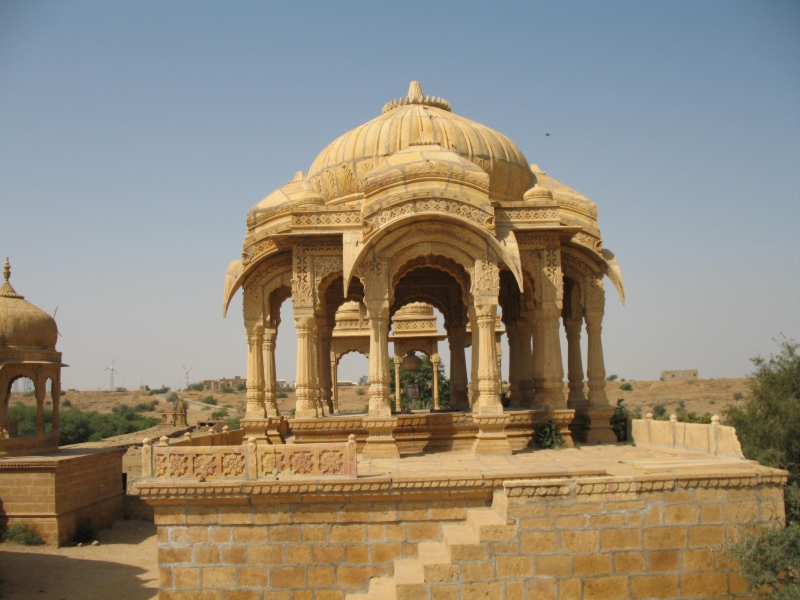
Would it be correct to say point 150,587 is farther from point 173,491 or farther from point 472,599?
point 472,599

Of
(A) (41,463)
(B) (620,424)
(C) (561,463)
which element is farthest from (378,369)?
(A) (41,463)

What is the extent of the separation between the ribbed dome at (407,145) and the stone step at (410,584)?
8.52 metres

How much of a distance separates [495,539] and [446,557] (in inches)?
24.0

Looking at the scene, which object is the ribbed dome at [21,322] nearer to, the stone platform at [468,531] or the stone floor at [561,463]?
the stone floor at [561,463]

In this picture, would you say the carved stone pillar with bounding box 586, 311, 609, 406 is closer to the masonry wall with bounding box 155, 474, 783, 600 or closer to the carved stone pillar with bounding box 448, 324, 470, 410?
the carved stone pillar with bounding box 448, 324, 470, 410

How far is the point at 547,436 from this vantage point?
13.0 meters

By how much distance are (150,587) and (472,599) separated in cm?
864

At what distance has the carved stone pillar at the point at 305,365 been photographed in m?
13.1

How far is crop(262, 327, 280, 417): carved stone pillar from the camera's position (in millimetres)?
15875

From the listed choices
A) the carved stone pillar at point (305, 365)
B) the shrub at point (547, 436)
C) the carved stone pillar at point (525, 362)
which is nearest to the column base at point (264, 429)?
the carved stone pillar at point (305, 365)

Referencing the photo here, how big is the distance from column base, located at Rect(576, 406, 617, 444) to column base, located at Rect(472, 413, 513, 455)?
3152 mm

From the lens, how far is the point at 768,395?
15.7 metres

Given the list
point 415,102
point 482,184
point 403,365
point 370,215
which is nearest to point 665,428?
point 482,184

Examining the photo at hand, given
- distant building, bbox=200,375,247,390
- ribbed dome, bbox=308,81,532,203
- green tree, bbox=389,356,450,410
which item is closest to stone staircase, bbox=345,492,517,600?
ribbed dome, bbox=308,81,532,203
